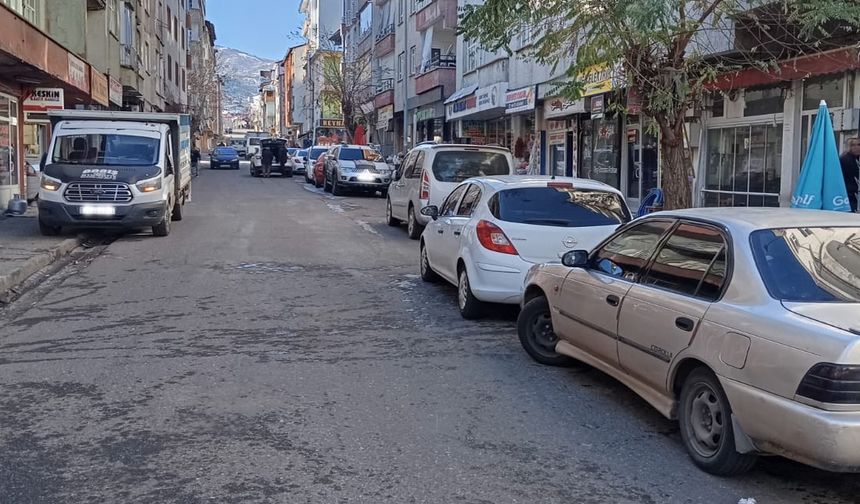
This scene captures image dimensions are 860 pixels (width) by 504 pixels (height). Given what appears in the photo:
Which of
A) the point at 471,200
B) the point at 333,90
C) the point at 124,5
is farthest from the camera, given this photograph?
the point at 333,90

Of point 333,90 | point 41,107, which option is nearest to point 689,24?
point 41,107

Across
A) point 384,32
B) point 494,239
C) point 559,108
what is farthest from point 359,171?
point 384,32

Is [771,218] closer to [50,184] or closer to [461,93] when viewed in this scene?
[50,184]

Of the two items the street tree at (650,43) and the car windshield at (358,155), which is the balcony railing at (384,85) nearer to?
the car windshield at (358,155)

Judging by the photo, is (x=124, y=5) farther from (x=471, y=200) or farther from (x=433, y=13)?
(x=471, y=200)

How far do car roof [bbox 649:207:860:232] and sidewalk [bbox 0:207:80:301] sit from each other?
813cm

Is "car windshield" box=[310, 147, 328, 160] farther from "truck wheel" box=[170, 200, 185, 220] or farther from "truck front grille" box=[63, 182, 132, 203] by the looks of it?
"truck front grille" box=[63, 182, 132, 203]

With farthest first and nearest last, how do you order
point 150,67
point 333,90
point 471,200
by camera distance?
point 333,90 < point 150,67 < point 471,200

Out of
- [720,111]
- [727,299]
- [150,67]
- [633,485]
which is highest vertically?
[150,67]

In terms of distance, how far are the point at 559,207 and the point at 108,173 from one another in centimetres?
928

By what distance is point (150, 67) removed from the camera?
42.3m

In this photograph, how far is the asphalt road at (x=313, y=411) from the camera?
4438 mm

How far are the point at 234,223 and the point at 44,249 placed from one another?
236 inches

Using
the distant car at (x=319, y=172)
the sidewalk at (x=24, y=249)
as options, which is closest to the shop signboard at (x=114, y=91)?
the distant car at (x=319, y=172)
